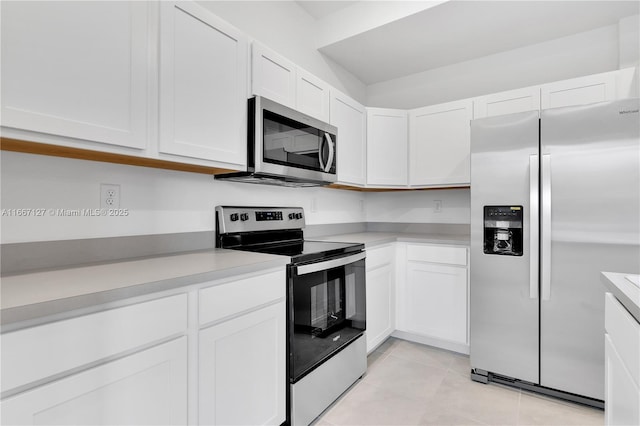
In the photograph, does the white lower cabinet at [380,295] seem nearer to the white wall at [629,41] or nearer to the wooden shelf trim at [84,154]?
the wooden shelf trim at [84,154]

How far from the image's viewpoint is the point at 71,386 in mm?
855

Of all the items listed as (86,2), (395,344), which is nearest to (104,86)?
(86,2)

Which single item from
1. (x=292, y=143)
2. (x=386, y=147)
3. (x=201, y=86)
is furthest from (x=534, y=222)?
(x=201, y=86)

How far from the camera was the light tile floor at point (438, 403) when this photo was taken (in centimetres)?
173

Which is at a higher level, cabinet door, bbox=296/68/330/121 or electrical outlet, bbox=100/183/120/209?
cabinet door, bbox=296/68/330/121

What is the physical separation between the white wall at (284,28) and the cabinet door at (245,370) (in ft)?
6.06

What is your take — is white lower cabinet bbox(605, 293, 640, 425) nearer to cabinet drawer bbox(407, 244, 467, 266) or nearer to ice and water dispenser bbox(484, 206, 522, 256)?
ice and water dispenser bbox(484, 206, 522, 256)

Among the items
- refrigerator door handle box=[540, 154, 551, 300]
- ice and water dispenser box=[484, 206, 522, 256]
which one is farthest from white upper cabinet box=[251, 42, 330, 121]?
refrigerator door handle box=[540, 154, 551, 300]

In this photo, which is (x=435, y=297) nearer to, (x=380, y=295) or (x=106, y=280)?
(x=380, y=295)

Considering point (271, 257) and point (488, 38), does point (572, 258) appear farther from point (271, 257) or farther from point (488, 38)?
point (488, 38)

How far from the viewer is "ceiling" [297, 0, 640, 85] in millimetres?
2311

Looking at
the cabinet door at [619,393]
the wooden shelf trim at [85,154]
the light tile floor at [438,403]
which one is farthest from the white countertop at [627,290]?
the wooden shelf trim at [85,154]

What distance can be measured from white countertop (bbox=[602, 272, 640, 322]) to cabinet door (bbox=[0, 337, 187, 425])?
4.31ft

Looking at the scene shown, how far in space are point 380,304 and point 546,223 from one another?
1255 millimetres
